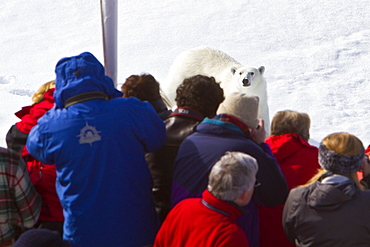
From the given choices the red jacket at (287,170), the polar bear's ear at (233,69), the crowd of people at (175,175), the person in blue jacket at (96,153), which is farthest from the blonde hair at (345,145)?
the polar bear's ear at (233,69)

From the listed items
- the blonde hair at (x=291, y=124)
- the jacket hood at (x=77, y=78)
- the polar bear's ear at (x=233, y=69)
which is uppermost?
the jacket hood at (x=77, y=78)

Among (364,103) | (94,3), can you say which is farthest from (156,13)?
(364,103)

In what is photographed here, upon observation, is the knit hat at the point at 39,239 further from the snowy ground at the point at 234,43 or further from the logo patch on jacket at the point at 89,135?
the snowy ground at the point at 234,43

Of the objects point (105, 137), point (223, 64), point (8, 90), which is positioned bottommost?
point (8, 90)

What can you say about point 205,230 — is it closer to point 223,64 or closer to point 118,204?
point 118,204

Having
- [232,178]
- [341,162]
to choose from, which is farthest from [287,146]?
[232,178]

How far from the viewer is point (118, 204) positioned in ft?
9.07

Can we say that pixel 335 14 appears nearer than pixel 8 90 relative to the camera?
No

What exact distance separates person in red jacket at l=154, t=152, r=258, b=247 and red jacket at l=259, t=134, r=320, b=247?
61 centimetres

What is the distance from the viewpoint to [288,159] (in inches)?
120

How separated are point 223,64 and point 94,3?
7697mm

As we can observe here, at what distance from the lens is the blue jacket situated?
8.82 feet

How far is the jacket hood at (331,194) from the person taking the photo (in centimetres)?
249

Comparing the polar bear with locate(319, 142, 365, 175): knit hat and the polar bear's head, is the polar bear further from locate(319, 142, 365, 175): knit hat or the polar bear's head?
locate(319, 142, 365, 175): knit hat
